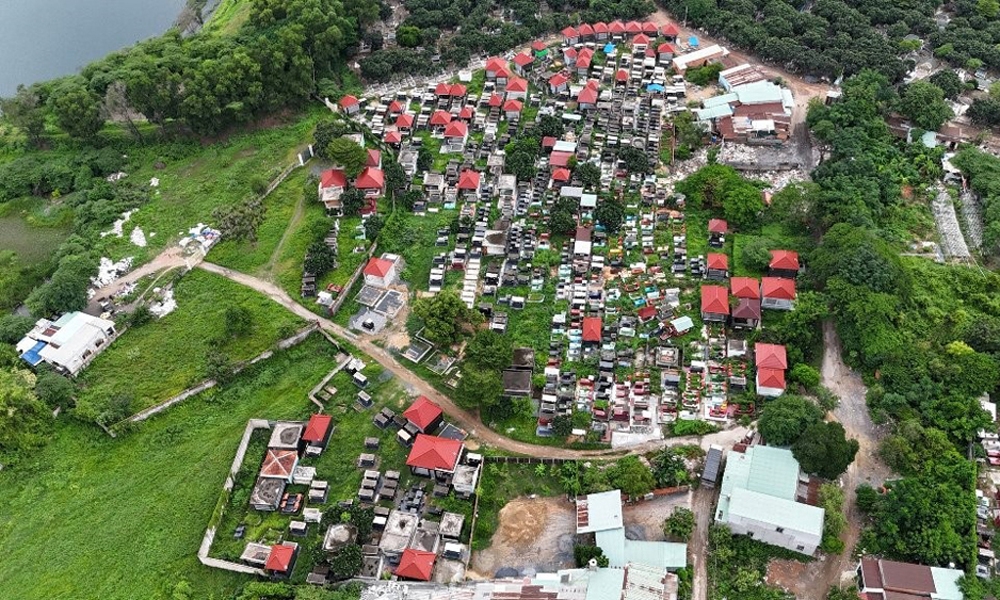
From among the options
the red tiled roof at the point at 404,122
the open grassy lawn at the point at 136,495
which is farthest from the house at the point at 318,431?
the red tiled roof at the point at 404,122

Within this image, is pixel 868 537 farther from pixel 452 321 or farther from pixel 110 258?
pixel 110 258

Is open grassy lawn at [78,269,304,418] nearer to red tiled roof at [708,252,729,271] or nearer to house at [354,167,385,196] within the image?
house at [354,167,385,196]

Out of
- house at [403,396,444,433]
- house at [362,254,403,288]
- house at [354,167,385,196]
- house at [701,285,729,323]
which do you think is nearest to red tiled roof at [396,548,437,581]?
house at [403,396,444,433]

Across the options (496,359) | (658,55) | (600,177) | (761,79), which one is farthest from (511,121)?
(496,359)

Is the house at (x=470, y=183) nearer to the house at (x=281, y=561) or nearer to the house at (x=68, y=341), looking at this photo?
the house at (x=68, y=341)

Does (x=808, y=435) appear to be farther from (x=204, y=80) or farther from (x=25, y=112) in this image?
(x=25, y=112)

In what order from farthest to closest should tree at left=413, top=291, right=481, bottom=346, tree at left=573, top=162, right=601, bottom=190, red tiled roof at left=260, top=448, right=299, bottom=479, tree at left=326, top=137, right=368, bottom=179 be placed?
1. tree at left=326, top=137, right=368, bottom=179
2. tree at left=573, top=162, right=601, bottom=190
3. tree at left=413, top=291, right=481, bottom=346
4. red tiled roof at left=260, top=448, right=299, bottom=479

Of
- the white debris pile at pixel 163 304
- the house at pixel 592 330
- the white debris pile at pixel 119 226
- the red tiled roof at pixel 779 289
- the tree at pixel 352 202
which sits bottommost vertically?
the house at pixel 592 330
